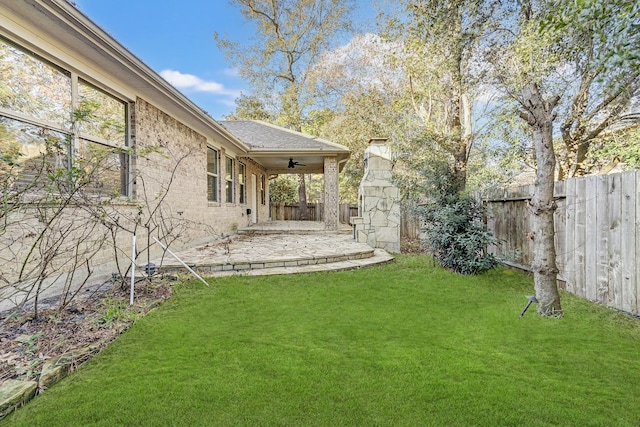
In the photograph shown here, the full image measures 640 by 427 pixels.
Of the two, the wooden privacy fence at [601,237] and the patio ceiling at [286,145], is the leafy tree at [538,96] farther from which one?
the patio ceiling at [286,145]

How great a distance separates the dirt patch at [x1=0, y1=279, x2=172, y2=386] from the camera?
248 cm

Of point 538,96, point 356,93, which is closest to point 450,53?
point 538,96

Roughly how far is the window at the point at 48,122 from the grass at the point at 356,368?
196 cm

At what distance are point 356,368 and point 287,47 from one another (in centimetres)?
2078

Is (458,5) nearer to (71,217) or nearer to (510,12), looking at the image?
(510,12)

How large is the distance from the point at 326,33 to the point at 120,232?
1852 cm

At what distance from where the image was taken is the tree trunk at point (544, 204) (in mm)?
3371

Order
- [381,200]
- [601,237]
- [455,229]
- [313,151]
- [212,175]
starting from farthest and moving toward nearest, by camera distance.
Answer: [313,151] < [212,175] < [381,200] < [455,229] < [601,237]

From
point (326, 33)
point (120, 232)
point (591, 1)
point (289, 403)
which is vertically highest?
point (326, 33)

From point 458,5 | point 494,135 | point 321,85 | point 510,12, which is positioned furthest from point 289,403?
point 321,85

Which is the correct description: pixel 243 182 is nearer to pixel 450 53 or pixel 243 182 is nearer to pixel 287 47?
pixel 450 53

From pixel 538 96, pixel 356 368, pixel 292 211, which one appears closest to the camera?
pixel 356 368

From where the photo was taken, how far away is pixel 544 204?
3424 millimetres

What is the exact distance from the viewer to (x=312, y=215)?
784 inches
